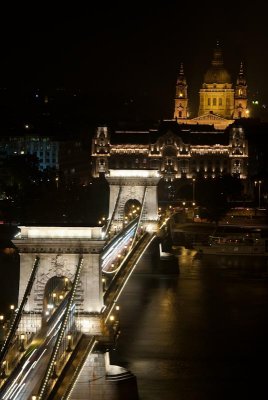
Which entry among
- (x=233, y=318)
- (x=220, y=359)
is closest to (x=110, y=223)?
(x=233, y=318)

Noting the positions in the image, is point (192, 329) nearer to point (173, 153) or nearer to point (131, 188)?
point (131, 188)

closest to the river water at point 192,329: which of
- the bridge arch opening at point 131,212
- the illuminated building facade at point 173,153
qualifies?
the bridge arch opening at point 131,212

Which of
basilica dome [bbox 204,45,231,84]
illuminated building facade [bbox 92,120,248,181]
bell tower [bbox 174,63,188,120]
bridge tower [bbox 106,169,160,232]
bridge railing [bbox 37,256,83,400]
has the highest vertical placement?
basilica dome [bbox 204,45,231,84]

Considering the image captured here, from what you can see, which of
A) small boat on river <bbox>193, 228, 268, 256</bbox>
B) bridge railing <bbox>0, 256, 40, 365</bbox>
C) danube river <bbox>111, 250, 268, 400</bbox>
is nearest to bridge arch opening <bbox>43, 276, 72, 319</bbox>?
bridge railing <bbox>0, 256, 40, 365</bbox>

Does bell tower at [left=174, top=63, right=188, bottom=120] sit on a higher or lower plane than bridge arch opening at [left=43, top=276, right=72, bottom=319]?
higher

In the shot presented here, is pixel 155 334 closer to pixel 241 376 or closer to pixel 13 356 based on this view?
pixel 241 376

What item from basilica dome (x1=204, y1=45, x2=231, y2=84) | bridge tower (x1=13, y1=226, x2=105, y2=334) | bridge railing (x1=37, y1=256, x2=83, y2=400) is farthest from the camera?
basilica dome (x1=204, y1=45, x2=231, y2=84)

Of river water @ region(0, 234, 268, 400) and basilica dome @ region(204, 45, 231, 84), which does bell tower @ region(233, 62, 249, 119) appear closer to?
basilica dome @ region(204, 45, 231, 84)

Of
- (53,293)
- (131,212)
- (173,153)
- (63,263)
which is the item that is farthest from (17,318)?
(173,153)
